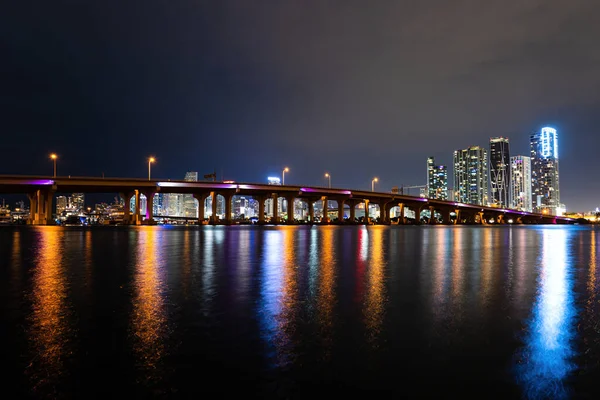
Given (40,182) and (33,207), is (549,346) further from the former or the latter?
(33,207)

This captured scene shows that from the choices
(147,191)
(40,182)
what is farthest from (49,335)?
(147,191)

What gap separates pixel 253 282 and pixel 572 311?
10.1 metres

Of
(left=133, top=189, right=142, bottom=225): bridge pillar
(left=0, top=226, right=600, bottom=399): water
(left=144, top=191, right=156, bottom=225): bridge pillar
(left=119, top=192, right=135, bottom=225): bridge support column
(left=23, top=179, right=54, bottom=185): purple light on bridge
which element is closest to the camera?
(left=0, top=226, right=600, bottom=399): water

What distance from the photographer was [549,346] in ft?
27.5

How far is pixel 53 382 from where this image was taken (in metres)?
6.40

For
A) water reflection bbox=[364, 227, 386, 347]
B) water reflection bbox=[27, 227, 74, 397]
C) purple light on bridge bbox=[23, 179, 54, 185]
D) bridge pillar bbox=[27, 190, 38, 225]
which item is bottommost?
water reflection bbox=[364, 227, 386, 347]

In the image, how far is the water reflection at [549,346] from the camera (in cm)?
649

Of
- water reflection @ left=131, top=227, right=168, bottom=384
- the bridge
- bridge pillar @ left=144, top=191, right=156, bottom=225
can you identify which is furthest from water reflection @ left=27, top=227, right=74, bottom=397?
bridge pillar @ left=144, top=191, right=156, bottom=225

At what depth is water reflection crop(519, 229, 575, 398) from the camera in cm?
649

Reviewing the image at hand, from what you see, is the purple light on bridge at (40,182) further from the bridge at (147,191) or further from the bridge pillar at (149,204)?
the bridge pillar at (149,204)

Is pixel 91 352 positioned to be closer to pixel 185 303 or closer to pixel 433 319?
pixel 185 303

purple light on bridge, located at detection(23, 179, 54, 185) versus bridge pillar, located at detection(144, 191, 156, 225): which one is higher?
purple light on bridge, located at detection(23, 179, 54, 185)

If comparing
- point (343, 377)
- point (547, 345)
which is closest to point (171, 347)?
point (343, 377)

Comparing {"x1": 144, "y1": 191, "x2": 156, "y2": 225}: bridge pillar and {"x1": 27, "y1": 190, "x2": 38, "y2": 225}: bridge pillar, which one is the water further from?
{"x1": 144, "y1": 191, "x2": 156, "y2": 225}: bridge pillar
